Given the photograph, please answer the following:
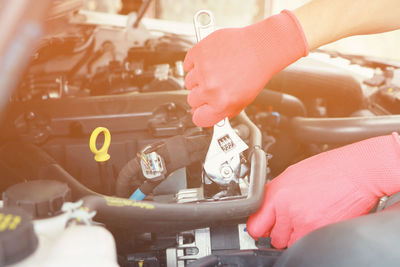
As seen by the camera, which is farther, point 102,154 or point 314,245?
point 102,154

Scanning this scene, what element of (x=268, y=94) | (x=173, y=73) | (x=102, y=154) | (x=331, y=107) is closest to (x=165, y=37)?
(x=173, y=73)

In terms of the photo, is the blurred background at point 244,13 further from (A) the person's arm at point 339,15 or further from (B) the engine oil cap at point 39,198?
(B) the engine oil cap at point 39,198

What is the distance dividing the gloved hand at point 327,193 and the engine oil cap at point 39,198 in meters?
0.34

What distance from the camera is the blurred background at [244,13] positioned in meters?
3.84

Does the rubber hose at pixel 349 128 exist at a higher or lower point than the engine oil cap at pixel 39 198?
lower

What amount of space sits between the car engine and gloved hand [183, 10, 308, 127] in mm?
95

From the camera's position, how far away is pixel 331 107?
1606mm

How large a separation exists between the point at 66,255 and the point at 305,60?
4.70 ft

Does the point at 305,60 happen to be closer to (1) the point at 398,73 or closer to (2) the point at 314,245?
(1) the point at 398,73

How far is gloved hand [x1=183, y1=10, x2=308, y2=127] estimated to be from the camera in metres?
0.71

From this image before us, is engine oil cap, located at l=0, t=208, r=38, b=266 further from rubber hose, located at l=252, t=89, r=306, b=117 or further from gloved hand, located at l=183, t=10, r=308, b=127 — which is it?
rubber hose, located at l=252, t=89, r=306, b=117

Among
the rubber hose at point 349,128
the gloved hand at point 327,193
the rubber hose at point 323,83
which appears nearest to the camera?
the gloved hand at point 327,193

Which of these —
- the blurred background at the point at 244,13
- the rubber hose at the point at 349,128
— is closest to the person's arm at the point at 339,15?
the rubber hose at the point at 349,128

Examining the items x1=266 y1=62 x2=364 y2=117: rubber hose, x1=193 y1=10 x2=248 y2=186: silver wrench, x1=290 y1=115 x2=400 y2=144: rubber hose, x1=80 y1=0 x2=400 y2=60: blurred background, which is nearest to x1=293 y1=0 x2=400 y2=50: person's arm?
x1=193 y1=10 x2=248 y2=186: silver wrench
